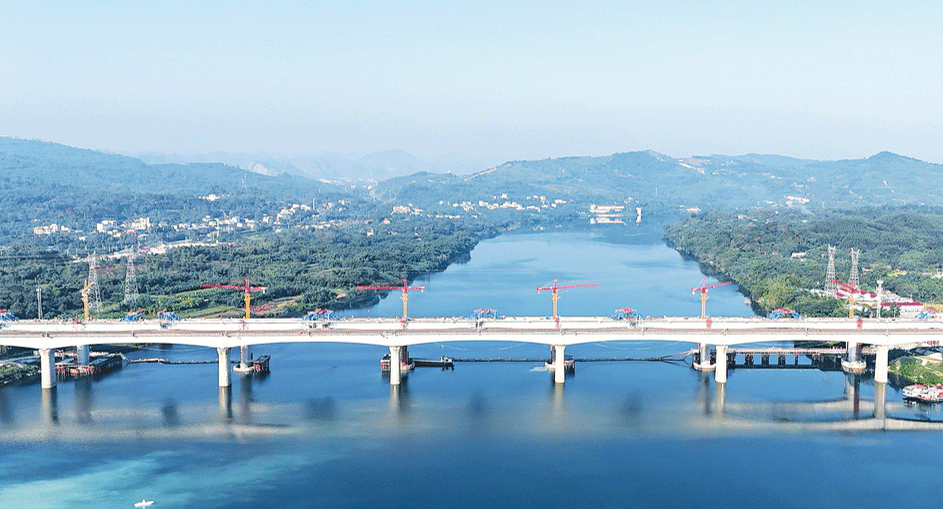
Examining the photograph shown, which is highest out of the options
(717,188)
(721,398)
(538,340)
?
(717,188)

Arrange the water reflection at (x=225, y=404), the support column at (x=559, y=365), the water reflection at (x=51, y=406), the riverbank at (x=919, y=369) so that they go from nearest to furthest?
the water reflection at (x=51, y=406), the water reflection at (x=225, y=404), the riverbank at (x=919, y=369), the support column at (x=559, y=365)

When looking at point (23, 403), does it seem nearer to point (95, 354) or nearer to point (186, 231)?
point (95, 354)

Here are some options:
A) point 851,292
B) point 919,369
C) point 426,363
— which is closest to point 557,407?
point 426,363

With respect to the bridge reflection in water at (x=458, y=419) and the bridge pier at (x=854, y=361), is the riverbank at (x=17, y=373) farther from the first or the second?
the bridge pier at (x=854, y=361)

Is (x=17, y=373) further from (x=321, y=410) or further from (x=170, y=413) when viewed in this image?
(x=321, y=410)

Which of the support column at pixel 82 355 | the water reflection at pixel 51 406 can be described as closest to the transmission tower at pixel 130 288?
the support column at pixel 82 355
